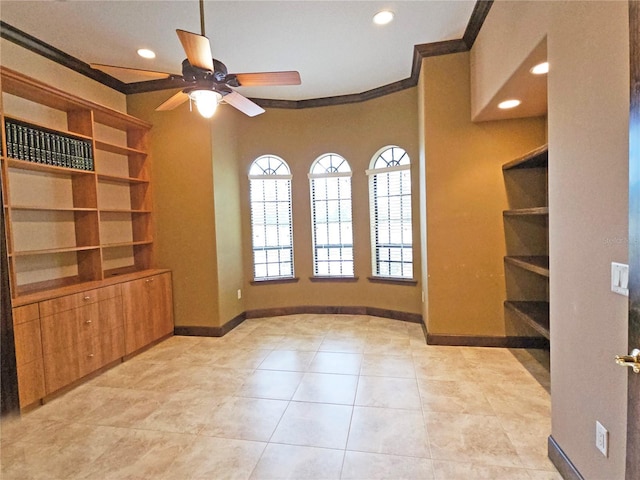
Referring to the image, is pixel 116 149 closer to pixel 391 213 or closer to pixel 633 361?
pixel 391 213

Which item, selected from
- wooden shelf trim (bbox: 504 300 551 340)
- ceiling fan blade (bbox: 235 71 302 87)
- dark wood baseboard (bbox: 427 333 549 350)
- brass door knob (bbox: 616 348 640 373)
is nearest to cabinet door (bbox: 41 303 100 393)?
ceiling fan blade (bbox: 235 71 302 87)

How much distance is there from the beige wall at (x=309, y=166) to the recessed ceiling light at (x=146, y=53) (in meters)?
1.50

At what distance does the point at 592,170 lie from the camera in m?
1.47

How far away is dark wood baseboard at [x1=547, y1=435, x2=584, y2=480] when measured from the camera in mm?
1675

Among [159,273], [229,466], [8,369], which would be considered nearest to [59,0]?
[159,273]

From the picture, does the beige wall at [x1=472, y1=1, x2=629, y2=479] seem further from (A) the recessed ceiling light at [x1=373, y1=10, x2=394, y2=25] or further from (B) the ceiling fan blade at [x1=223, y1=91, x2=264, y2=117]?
(B) the ceiling fan blade at [x1=223, y1=91, x2=264, y2=117]

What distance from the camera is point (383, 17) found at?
2920mm

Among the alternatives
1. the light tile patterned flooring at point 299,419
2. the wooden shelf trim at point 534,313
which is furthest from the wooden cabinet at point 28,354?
the wooden shelf trim at point 534,313

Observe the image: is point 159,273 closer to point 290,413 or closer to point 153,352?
point 153,352

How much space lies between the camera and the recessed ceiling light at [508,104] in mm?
2885

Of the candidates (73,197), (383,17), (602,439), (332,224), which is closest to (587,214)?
(602,439)

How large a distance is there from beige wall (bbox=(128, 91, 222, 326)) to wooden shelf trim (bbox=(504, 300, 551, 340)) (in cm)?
335

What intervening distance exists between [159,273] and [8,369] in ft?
11.0

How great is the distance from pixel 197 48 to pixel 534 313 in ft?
11.4
